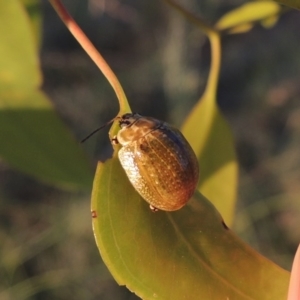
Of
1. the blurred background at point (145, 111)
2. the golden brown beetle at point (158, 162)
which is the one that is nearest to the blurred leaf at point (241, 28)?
the golden brown beetle at point (158, 162)

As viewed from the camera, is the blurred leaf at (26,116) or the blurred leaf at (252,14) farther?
the blurred leaf at (252,14)

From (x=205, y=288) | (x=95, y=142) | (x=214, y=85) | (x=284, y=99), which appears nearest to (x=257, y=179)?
(x=284, y=99)

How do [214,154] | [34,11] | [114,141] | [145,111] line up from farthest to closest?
[145,111] < [34,11] < [214,154] < [114,141]

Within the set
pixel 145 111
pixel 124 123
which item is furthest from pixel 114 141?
pixel 145 111

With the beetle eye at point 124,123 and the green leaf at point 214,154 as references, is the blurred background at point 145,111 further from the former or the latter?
the beetle eye at point 124,123

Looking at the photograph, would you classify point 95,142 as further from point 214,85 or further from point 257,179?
point 214,85

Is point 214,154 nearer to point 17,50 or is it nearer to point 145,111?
point 17,50
